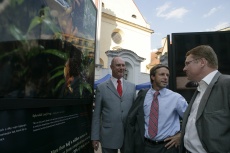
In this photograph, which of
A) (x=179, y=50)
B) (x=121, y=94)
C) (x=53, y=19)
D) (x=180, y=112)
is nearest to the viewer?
(x=53, y=19)

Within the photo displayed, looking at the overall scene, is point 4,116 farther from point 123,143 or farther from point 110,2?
point 110,2

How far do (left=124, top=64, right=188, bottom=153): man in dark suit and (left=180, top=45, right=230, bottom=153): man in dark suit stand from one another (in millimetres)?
532

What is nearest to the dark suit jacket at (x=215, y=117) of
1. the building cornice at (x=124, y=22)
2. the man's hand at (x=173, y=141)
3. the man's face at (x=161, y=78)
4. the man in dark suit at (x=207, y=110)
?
the man in dark suit at (x=207, y=110)

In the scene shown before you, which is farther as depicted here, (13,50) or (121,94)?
(121,94)

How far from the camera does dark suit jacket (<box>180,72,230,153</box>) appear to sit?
1641 mm

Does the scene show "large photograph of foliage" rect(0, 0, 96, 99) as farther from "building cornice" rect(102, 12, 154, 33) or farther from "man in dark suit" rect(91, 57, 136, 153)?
"building cornice" rect(102, 12, 154, 33)

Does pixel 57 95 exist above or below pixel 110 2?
below

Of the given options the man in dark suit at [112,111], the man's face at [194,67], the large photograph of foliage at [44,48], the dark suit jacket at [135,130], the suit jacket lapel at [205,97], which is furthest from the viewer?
the man in dark suit at [112,111]

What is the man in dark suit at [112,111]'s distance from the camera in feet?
9.34

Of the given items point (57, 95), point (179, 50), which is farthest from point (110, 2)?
point (57, 95)

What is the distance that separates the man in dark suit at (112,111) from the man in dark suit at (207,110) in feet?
3.30

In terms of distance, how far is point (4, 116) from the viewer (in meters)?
1.33

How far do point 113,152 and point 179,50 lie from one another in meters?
1.91

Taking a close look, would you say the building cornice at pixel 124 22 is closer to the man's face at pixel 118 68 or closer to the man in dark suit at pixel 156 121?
the man's face at pixel 118 68
